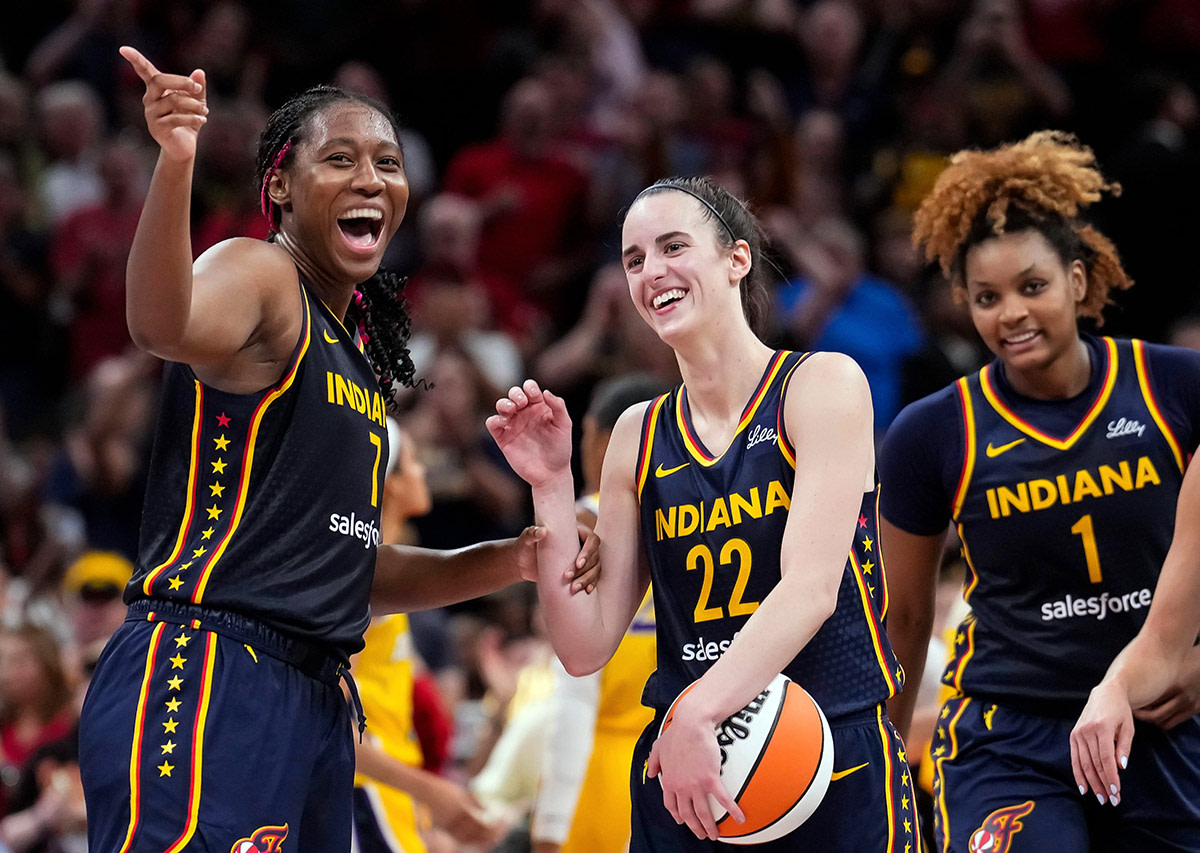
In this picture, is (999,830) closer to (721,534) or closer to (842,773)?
(842,773)

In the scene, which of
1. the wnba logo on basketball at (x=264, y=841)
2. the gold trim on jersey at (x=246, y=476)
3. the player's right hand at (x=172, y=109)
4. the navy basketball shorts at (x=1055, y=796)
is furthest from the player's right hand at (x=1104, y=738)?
the player's right hand at (x=172, y=109)

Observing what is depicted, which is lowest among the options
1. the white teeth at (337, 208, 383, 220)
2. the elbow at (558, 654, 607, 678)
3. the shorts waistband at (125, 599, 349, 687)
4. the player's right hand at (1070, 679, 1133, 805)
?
the player's right hand at (1070, 679, 1133, 805)

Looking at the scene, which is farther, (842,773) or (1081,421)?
(1081,421)

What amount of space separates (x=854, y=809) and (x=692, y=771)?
1.41ft

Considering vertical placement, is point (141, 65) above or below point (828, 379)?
above

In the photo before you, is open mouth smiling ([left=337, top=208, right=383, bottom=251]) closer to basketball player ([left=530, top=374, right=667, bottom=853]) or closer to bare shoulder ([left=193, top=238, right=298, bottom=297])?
bare shoulder ([left=193, top=238, right=298, bottom=297])

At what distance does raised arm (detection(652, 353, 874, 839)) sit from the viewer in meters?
3.35

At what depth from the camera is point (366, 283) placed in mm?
4391

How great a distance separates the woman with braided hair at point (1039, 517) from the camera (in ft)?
13.6

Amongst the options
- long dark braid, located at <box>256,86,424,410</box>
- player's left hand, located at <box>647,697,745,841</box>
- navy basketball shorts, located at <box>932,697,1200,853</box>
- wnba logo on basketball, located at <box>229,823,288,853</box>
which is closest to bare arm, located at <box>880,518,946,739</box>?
navy basketball shorts, located at <box>932,697,1200,853</box>

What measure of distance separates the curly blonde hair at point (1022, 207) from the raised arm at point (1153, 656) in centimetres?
90

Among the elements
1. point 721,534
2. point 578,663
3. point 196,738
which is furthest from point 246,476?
point 721,534

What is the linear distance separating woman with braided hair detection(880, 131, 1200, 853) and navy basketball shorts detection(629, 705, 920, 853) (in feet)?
2.09

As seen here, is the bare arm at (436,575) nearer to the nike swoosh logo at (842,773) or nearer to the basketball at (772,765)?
the basketball at (772,765)
